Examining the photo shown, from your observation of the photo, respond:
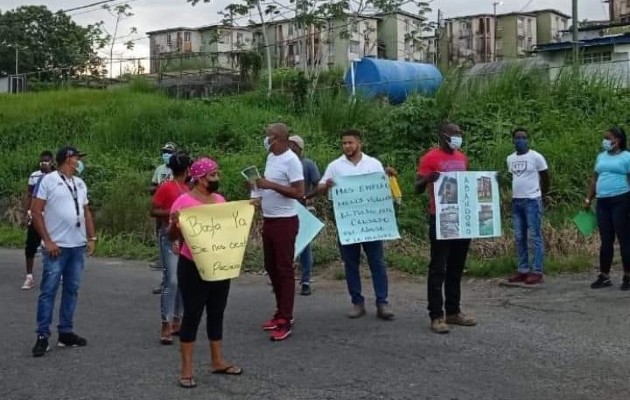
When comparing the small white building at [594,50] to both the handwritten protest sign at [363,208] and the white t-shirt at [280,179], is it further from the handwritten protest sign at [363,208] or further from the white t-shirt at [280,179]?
the white t-shirt at [280,179]

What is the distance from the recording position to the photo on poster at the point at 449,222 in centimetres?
718

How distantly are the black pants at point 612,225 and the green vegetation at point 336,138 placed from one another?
1.20 m

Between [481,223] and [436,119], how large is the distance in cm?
944

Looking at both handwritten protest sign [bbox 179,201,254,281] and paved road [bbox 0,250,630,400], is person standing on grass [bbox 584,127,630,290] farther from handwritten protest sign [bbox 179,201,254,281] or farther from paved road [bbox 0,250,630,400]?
handwritten protest sign [bbox 179,201,254,281]

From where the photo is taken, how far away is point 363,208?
7879 millimetres

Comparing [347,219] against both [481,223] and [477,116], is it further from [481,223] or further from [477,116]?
[477,116]

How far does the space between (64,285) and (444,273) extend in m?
3.38

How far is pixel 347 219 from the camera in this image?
7.81 m

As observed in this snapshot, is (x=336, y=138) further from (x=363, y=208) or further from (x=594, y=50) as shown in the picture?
(x=594, y=50)

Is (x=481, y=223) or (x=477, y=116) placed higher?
(x=477, y=116)

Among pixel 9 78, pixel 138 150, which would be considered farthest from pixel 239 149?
pixel 9 78

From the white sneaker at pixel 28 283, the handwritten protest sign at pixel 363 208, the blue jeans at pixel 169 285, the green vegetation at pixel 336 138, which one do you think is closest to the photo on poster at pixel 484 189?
the handwritten protest sign at pixel 363 208

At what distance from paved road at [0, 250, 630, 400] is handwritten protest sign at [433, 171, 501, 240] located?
896 millimetres

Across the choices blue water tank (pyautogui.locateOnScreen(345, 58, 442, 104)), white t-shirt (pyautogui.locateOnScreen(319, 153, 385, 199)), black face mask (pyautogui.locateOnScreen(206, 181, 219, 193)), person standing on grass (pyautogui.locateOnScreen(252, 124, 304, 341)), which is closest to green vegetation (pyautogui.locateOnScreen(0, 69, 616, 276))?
blue water tank (pyautogui.locateOnScreen(345, 58, 442, 104))
